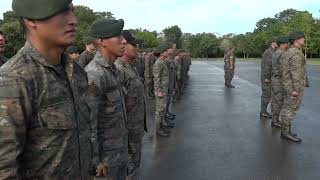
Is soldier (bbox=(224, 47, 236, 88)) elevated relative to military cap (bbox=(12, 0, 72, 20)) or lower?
lower

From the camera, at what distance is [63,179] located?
2061 mm

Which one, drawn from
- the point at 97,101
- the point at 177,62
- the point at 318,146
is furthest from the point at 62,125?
the point at 177,62

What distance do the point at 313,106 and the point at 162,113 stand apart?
221 inches

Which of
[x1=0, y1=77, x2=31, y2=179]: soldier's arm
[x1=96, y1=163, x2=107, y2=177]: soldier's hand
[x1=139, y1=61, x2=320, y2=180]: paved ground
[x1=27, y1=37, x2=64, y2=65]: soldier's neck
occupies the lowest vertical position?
[x1=139, y1=61, x2=320, y2=180]: paved ground

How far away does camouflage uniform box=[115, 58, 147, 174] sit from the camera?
14.8 ft

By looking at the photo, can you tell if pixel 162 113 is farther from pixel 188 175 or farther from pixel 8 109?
pixel 8 109

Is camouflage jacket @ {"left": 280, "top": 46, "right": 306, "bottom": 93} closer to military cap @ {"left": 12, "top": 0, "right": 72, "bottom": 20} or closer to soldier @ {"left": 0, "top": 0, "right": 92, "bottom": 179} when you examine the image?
soldier @ {"left": 0, "top": 0, "right": 92, "bottom": 179}

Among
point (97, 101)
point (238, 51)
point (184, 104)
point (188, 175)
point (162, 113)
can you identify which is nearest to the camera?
point (97, 101)

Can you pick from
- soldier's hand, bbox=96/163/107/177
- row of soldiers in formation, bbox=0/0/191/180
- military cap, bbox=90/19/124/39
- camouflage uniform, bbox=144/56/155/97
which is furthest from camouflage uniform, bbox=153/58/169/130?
row of soldiers in formation, bbox=0/0/191/180

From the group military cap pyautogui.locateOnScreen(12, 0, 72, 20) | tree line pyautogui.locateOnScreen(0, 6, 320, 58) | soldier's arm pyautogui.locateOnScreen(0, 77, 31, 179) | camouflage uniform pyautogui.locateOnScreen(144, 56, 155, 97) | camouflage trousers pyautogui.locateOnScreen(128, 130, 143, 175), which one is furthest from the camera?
tree line pyautogui.locateOnScreen(0, 6, 320, 58)

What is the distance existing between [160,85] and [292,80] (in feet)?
8.29

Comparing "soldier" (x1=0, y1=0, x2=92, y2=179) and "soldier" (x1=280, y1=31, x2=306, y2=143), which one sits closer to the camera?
"soldier" (x1=0, y1=0, x2=92, y2=179)

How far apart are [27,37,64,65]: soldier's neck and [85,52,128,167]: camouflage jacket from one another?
3.55 feet

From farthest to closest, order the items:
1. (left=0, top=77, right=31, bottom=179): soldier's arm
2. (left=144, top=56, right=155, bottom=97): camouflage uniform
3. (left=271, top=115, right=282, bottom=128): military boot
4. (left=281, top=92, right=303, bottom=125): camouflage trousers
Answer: (left=144, top=56, right=155, bottom=97): camouflage uniform
(left=271, top=115, right=282, bottom=128): military boot
(left=281, top=92, right=303, bottom=125): camouflage trousers
(left=0, top=77, right=31, bottom=179): soldier's arm
